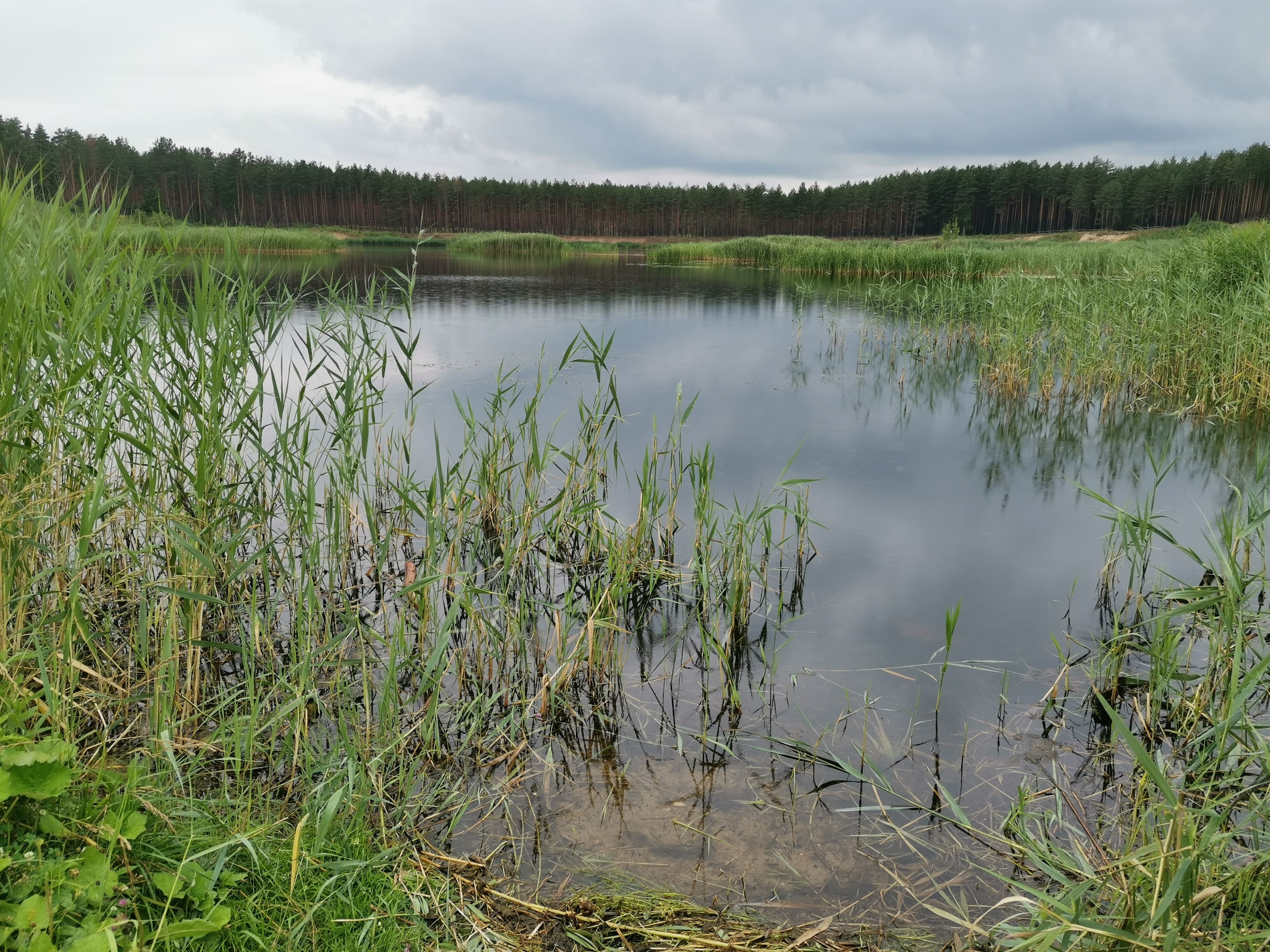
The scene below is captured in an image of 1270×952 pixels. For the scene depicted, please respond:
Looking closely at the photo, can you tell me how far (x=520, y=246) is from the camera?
45.9 meters

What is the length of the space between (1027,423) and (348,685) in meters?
8.58

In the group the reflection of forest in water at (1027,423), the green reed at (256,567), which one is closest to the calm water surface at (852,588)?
the reflection of forest in water at (1027,423)

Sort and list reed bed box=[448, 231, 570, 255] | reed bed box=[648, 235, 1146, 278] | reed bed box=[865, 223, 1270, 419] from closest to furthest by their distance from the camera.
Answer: reed bed box=[865, 223, 1270, 419], reed bed box=[648, 235, 1146, 278], reed bed box=[448, 231, 570, 255]

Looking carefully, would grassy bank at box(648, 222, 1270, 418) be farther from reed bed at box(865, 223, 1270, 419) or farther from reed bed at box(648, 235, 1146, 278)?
reed bed at box(648, 235, 1146, 278)

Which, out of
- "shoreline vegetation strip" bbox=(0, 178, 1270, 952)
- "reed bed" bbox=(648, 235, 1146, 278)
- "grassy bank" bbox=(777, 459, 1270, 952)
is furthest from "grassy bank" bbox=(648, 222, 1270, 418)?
"grassy bank" bbox=(777, 459, 1270, 952)

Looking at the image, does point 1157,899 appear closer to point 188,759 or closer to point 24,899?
point 24,899

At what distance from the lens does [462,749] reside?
10.2 feet

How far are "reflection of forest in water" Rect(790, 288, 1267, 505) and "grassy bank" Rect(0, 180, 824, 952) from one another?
3.59 meters

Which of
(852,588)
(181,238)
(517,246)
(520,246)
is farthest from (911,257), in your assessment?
(517,246)

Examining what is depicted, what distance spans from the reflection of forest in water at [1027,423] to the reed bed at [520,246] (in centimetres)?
3455

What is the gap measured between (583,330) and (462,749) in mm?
2524

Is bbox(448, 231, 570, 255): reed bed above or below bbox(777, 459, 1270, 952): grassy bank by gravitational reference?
above

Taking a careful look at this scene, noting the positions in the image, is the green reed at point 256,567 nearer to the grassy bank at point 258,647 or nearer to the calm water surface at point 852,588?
the grassy bank at point 258,647

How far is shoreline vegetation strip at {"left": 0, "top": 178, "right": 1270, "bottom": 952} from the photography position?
186cm
